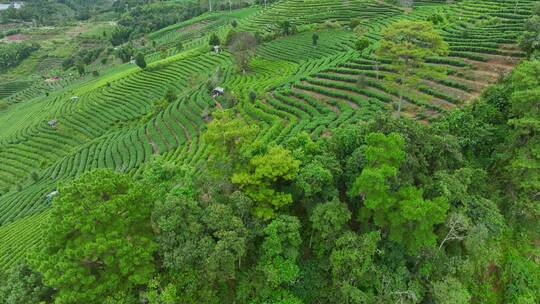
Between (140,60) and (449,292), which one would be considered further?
(140,60)

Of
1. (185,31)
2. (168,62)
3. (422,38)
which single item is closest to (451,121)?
(422,38)

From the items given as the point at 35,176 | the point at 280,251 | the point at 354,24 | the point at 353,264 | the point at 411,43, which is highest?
the point at 354,24

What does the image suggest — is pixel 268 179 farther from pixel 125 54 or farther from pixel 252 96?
pixel 125 54

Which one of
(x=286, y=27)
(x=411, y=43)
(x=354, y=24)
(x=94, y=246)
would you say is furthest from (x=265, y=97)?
(x=286, y=27)

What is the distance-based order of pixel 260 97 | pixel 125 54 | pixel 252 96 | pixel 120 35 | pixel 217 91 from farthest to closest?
pixel 120 35 → pixel 125 54 → pixel 217 91 → pixel 260 97 → pixel 252 96

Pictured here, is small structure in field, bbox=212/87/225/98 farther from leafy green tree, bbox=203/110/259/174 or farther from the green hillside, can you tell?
leafy green tree, bbox=203/110/259/174

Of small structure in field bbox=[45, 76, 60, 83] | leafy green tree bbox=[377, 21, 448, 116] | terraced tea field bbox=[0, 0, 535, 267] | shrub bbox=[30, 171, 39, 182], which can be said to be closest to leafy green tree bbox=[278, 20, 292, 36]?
terraced tea field bbox=[0, 0, 535, 267]

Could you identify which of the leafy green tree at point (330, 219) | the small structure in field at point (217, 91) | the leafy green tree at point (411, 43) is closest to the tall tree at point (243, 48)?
the small structure in field at point (217, 91)
